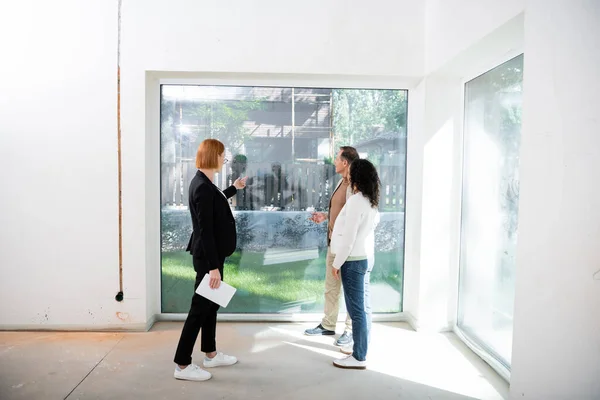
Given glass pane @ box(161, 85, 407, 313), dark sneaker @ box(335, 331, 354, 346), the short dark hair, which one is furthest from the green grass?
the short dark hair

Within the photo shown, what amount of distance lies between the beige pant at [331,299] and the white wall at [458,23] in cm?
196

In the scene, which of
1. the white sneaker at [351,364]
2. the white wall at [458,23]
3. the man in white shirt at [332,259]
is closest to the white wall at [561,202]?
the white wall at [458,23]

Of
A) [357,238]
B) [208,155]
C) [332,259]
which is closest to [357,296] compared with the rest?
[357,238]

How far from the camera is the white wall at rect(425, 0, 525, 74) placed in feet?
9.50

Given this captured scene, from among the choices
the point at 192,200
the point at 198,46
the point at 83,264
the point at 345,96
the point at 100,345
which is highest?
the point at 198,46

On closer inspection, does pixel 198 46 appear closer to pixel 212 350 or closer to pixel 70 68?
pixel 70 68

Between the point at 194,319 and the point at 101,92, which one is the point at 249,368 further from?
the point at 101,92

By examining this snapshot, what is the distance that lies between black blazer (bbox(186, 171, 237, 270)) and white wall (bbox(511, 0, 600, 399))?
6.22 ft

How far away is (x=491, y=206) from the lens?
369 cm

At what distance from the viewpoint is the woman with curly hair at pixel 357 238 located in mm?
3260

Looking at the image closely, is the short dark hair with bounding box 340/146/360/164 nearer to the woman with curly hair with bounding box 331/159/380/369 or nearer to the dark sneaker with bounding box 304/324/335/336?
the woman with curly hair with bounding box 331/159/380/369

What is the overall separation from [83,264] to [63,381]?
4.24 feet

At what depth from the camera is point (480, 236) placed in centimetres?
389

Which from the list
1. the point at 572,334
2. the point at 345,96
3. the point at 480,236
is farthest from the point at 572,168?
the point at 345,96
